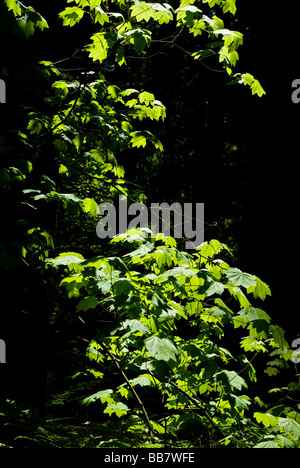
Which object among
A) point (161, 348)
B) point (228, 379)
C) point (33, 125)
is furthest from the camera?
point (33, 125)

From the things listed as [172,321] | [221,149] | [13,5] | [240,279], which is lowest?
[172,321]

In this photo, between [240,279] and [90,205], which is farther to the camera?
[90,205]

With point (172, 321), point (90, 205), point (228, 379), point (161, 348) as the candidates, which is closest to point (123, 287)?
point (161, 348)

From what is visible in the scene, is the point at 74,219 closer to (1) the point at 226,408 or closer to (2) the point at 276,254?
(2) the point at 276,254

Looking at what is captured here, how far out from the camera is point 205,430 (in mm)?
2336

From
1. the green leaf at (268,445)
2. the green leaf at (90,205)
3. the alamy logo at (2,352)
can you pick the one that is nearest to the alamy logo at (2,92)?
the green leaf at (90,205)

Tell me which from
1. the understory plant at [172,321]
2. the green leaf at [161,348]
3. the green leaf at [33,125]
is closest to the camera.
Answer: the green leaf at [161,348]

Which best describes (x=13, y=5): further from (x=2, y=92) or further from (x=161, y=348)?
(x=161, y=348)

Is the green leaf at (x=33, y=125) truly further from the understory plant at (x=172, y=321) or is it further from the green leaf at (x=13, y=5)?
the understory plant at (x=172, y=321)

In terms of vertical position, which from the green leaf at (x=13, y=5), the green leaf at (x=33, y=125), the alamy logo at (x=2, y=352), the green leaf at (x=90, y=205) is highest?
the green leaf at (x=13, y=5)

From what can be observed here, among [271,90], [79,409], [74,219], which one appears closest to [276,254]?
[271,90]

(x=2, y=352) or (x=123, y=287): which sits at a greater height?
(x=123, y=287)

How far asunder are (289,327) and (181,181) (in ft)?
19.5

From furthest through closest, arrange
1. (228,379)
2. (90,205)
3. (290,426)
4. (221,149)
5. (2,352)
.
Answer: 1. (221,149)
2. (2,352)
3. (90,205)
4. (228,379)
5. (290,426)
